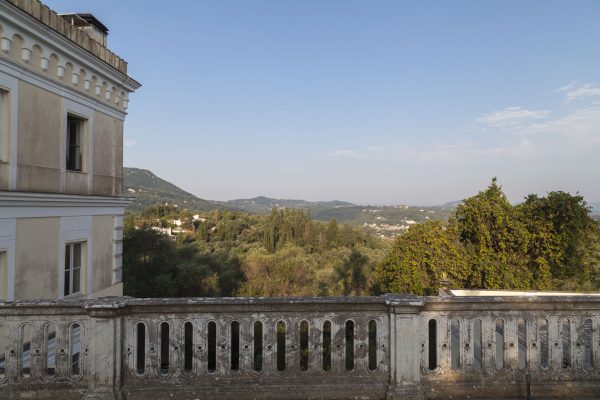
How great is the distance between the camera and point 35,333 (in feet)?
14.8

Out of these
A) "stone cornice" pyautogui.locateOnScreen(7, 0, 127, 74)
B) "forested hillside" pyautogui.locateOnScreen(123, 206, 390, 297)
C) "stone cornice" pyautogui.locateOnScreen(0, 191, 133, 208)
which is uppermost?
"stone cornice" pyautogui.locateOnScreen(7, 0, 127, 74)

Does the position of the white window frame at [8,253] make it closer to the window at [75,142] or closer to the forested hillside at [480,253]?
the window at [75,142]

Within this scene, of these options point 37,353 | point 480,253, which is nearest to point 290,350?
point 37,353

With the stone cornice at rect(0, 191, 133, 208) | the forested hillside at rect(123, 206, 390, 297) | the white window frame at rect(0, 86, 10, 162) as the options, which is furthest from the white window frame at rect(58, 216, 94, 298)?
the forested hillside at rect(123, 206, 390, 297)

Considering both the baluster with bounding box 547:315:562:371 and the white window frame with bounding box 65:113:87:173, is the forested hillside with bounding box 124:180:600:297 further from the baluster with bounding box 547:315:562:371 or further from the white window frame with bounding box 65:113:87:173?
the baluster with bounding box 547:315:562:371

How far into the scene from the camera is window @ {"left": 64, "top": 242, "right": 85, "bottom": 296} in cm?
1034

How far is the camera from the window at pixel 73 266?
33.9 feet

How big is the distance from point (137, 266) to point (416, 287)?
15870mm

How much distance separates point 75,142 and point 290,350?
9.01 meters

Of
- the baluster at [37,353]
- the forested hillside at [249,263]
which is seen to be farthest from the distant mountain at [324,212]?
the baluster at [37,353]

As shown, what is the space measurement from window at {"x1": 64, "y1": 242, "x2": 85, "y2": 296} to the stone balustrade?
6306 millimetres

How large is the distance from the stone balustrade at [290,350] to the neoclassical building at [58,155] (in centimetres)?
472

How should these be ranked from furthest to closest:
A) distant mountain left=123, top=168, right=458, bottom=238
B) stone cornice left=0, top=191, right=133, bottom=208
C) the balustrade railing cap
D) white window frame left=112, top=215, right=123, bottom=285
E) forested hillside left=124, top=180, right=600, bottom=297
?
distant mountain left=123, top=168, right=458, bottom=238 < forested hillside left=124, top=180, right=600, bottom=297 < white window frame left=112, top=215, right=123, bottom=285 < stone cornice left=0, top=191, right=133, bottom=208 < the balustrade railing cap

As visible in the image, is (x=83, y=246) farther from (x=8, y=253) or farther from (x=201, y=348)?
(x=201, y=348)
